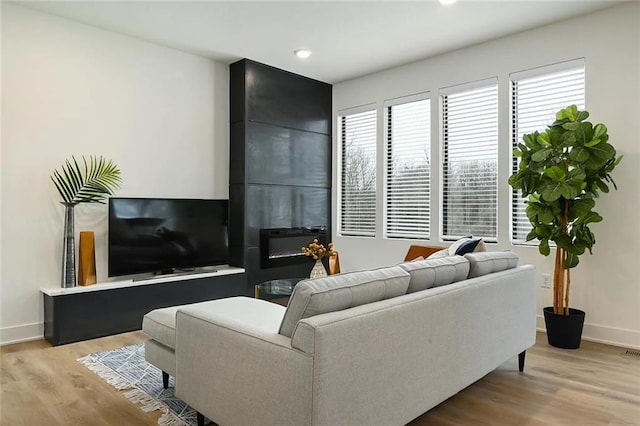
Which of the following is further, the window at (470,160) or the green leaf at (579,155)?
the window at (470,160)

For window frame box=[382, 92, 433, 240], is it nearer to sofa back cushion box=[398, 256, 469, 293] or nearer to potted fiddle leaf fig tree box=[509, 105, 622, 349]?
potted fiddle leaf fig tree box=[509, 105, 622, 349]

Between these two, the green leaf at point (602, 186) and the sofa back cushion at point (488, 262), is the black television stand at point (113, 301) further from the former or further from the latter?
the green leaf at point (602, 186)

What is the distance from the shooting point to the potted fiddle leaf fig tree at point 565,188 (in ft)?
10.9

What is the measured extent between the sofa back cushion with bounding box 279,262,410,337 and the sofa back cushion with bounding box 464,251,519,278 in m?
0.75

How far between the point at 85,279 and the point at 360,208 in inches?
128

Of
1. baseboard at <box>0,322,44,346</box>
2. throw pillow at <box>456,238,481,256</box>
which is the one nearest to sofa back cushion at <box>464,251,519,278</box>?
throw pillow at <box>456,238,481,256</box>

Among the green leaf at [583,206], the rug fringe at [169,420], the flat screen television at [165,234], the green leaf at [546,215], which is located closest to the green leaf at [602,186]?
the green leaf at [583,206]

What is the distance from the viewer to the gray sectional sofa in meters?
1.54

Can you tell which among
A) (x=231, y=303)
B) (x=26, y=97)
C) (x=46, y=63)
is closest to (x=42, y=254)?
(x=26, y=97)

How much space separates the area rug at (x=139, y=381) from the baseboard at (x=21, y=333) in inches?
32.1

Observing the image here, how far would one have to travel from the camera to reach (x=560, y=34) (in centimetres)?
391

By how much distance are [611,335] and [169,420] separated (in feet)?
11.4

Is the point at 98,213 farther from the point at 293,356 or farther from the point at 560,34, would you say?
the point at 560,34

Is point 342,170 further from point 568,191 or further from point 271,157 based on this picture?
point 568,191
